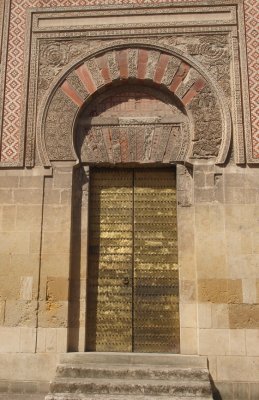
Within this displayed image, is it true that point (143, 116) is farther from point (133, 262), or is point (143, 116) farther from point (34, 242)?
point (34, 242)

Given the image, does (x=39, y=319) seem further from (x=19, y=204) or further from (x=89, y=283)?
(x=19, y=204)

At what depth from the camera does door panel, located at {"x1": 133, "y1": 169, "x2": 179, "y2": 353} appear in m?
5.54

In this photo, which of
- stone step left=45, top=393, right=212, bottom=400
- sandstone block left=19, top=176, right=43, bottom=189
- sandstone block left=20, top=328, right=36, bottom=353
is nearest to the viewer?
stone step left=45, top=393, right=212, bottom=400

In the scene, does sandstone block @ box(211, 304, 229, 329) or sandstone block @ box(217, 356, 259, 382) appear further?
sandstone block @ box(211, 304, 229, 329)

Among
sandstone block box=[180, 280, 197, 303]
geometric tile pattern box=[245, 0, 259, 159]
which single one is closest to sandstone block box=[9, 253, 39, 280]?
sandstone block box=[180, 280, 197, 303]

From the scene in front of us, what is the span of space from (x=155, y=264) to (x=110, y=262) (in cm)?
57

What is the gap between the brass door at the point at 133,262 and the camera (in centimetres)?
555

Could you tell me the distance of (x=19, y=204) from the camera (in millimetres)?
5719

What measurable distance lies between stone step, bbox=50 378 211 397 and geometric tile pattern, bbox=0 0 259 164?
277 centimetres

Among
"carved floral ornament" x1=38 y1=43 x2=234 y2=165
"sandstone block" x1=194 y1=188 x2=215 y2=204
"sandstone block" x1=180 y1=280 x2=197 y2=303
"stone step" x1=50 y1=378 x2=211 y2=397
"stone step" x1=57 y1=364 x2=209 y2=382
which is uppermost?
"carved floral ornament" x1=38 y1=43 x2=234 y2=165

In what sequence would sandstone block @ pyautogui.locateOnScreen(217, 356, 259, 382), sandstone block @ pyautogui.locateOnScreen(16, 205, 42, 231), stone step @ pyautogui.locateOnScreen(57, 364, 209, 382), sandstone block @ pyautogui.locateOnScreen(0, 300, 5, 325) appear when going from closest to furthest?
stone step @ pyautogui.locateOnScreen(57, 364, 209, 382) → sandstone block @ pyautogui.locateOnScreen(217, 356, 259, 382) → sandstone block @ pyautogui.locateOnScreen(0, 300, 5, 325) → sandstone block @ pyautogui.locateOnScreen(16, 205, 42, 231)

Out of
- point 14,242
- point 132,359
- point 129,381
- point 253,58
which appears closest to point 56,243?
point 14,242

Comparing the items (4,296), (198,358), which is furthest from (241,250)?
(4,296)

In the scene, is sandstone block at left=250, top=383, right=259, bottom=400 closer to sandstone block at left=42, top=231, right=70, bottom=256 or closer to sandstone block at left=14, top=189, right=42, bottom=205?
sandstone block at left=42, top=231, right=70, bottom=256
